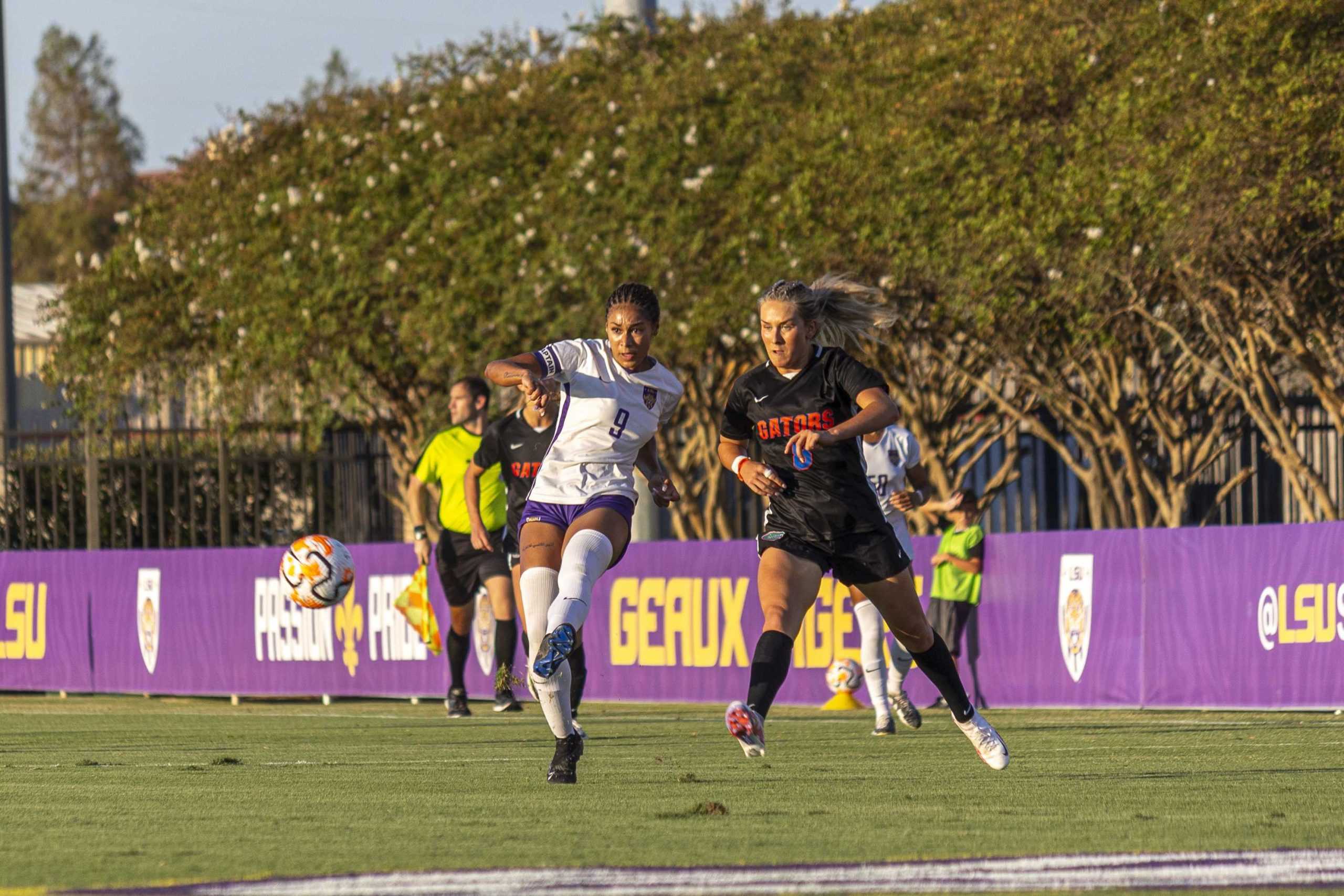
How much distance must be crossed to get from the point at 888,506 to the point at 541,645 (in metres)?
4.27

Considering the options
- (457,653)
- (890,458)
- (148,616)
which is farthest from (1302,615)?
(148,616)

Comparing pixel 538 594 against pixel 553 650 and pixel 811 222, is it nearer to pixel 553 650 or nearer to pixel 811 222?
pixel 553 650

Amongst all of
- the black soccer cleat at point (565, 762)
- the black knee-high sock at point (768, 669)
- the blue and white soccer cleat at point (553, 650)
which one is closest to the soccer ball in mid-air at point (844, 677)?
the black soccer cleat at point (565, 762)

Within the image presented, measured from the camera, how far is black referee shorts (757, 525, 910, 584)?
338 inches

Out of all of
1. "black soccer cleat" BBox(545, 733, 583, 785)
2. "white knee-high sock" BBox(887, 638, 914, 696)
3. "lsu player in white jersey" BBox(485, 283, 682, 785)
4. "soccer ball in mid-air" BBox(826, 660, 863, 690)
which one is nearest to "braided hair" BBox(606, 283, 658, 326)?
"lsu player in white jersey" BBox(485, 283, 682, 785)

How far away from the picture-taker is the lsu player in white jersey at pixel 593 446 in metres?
8.95

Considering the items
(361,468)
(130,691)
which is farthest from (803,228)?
(361,468)

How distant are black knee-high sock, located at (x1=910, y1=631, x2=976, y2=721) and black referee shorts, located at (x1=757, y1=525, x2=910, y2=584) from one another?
49 centimetres

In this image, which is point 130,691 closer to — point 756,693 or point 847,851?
point 756,693

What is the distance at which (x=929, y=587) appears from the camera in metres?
16.5

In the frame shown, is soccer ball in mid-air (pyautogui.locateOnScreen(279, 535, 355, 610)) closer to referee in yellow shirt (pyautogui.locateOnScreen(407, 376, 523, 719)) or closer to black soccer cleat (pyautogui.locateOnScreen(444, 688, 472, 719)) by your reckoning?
referee in yellow shirt (pyautogui.locateOnScreen(407, 376, 523, 719))

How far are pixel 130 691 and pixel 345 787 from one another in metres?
11.5

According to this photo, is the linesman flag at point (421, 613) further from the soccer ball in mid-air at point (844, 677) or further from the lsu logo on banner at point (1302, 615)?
the lsu logo on banner at point (1302, 615)

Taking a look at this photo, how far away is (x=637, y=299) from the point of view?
9.05 metres
